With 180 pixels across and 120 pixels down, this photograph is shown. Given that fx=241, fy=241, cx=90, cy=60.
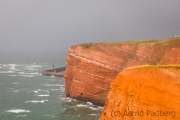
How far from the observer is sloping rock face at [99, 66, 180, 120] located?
17016mm

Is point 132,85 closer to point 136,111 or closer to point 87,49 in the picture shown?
point 136,111

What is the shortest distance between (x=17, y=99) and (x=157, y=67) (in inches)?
1860

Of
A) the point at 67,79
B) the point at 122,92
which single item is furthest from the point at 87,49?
the point at 122,92

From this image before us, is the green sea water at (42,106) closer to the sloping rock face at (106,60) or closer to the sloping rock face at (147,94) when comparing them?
the sloping rock face at (106,60)

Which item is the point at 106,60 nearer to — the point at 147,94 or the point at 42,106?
the point at 42,106

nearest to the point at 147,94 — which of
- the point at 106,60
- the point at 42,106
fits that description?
the point at 106,60

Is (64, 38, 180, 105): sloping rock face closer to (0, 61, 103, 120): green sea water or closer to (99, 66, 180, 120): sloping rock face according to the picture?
(0, 61, 103, 120): green sea water

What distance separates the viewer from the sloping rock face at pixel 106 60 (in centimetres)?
5175

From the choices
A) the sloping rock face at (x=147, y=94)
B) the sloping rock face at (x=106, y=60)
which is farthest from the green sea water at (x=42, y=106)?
the sloping rock face at (x=147, y=94)

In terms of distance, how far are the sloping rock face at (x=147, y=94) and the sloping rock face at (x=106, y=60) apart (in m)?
32.5

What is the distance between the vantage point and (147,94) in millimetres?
17781

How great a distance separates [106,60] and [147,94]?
35.5 metres

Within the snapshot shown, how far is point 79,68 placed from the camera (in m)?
55.9

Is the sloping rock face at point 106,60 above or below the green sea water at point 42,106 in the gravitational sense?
above
